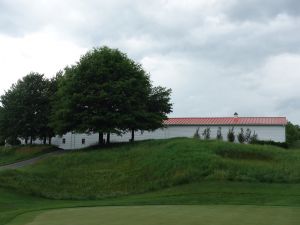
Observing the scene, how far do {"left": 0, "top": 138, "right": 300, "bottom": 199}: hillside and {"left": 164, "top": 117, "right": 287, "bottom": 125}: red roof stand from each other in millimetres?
20563

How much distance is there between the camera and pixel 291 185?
28.0 meters

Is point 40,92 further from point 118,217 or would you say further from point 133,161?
point 118,217

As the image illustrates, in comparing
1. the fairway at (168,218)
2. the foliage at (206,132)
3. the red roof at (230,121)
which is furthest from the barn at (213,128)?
the fairway at (168,218)

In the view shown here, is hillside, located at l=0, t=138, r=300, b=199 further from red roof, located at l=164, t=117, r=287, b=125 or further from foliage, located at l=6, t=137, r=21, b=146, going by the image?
foliage, located at l=6, t=137, r=21, b=146

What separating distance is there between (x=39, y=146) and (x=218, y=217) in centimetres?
4802

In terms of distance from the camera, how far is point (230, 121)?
60.4 m

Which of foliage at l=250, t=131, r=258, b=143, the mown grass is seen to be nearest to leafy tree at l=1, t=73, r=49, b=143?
foliage at l=250, t=131, r=258, b=143

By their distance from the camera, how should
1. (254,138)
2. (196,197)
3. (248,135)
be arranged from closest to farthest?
1. (196,197)
2. (254,138)
3. (248,135)

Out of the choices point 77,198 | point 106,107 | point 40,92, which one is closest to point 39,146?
point 40,92

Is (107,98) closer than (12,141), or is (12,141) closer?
(107,98)

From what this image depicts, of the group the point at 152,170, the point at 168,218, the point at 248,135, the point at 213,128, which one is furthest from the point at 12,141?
the point at 168,218

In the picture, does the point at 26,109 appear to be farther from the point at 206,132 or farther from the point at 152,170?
the point at 152,170

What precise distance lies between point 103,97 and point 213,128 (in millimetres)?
19384

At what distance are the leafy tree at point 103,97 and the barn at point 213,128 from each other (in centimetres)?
763
